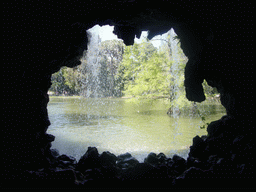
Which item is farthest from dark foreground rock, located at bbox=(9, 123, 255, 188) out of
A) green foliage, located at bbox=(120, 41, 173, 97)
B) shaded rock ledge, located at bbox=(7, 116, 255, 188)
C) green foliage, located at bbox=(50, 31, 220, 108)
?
green foliage, located at bbox=(120, 41, 173, 97)

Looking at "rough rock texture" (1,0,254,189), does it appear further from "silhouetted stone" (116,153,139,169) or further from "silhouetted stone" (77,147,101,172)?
"silhouetted stone" (116,153,139,169)

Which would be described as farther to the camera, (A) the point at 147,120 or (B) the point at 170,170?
(A) the point at 147,120

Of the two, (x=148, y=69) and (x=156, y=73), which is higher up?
(x=148, y=69)

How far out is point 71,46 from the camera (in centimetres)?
442

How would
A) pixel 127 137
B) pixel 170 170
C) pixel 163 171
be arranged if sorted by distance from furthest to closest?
pixel 127 137
pixel 170 170
pixel 163 171

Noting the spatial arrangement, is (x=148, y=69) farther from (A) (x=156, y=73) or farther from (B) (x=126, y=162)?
(B) (x=126, y=162)

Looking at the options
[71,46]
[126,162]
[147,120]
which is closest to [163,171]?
[126,162]

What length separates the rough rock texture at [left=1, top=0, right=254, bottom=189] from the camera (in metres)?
3.50

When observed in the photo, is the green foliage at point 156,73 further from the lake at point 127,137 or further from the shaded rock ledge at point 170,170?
the shaded rock ledge at point 170,170

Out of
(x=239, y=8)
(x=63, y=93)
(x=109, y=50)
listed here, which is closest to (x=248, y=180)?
(x=239, y=8)

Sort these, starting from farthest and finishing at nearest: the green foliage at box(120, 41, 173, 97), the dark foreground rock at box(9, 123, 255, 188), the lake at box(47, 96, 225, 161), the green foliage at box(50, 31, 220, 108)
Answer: the green foliage at box(120, 41, 173, 97) → the green foliage at box(50, 31, 220, 108) → the lake at box(47, 96, 225, 161) → the dark foreground rock at box(9, 123, 255, 188)

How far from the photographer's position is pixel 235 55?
12.3 ft

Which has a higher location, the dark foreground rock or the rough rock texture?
the rough rock texture

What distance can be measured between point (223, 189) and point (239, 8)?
13.1 feet
